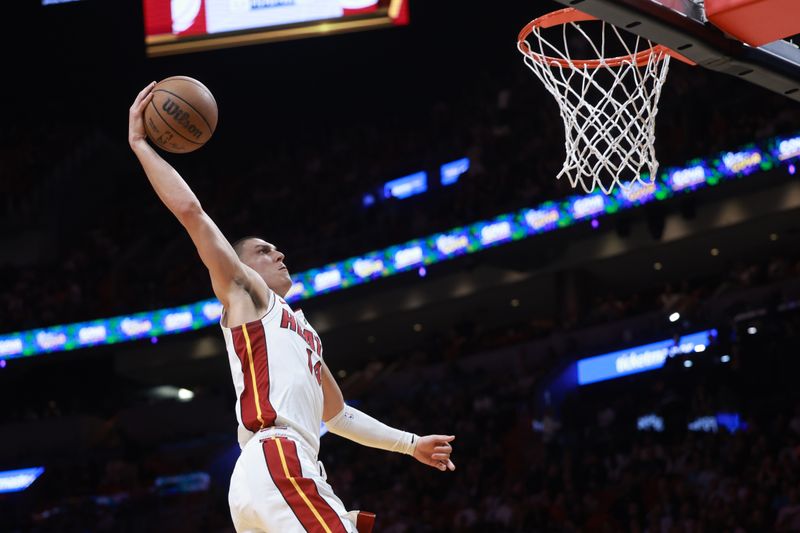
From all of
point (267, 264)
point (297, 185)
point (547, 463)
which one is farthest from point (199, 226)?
point (297, 185)

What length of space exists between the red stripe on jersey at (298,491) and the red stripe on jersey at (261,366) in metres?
0.11

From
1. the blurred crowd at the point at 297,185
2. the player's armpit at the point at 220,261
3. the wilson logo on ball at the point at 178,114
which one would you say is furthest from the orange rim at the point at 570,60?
the blurred crowd at the point at 297,185

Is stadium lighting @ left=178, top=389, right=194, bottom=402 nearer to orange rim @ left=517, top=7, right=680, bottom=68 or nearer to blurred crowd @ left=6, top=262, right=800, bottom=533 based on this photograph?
blurred crowd @ left=6, top=262, right=800, bottom=533

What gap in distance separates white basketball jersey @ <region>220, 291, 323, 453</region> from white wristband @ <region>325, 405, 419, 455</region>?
1.44 feet

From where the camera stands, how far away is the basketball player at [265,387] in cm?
348

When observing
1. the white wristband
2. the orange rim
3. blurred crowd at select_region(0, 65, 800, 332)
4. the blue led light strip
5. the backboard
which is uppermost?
blurred crowd at select_region(0, 65, 800, 332)

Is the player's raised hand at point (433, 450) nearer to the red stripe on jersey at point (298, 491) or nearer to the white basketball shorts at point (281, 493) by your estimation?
the white basketball shorts at point (281, 493)

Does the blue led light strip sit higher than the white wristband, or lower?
higher

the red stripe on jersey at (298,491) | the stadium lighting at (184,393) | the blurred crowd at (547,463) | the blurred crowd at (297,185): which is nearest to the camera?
the red stripe on jersey at (298,491)

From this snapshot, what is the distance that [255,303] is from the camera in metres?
3.80

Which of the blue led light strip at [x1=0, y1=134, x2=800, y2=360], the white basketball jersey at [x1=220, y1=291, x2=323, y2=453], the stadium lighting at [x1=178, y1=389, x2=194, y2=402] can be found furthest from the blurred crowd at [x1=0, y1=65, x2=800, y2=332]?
the white basketball jersey at [x1=220, y1=291, x2=323, y2=453]

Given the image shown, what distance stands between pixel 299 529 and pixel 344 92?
20.4 meters

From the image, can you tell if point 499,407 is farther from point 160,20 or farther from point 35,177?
point 35,177

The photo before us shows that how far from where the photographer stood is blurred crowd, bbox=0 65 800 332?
17.1m
